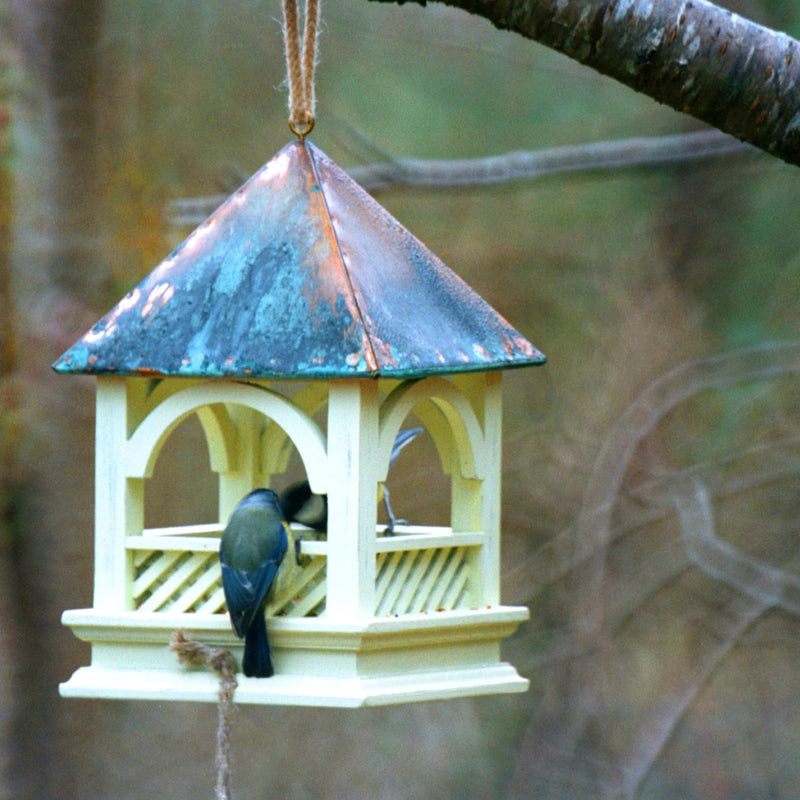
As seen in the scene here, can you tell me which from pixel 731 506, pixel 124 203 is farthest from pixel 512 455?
pixel 124 203

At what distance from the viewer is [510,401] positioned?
213 inches

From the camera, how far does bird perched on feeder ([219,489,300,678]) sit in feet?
6.73

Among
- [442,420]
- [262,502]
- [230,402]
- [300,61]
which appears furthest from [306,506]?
[300,61]

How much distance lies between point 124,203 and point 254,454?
1726 millimetres

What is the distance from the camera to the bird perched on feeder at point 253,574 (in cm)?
205

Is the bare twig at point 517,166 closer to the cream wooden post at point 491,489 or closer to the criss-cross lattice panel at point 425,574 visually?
the cream wooden post at point 491,489

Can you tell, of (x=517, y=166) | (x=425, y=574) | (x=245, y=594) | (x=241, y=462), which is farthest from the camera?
(x=517, y=166)

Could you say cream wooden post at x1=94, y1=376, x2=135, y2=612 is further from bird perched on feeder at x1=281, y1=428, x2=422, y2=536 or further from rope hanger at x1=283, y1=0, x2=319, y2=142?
rope hanger at x1=283, y1=0, x2=319, y2=142

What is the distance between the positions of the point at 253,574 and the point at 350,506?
18 centimetres

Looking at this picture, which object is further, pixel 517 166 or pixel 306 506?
pixel 517 166

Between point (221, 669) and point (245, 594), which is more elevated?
point (245, 594)

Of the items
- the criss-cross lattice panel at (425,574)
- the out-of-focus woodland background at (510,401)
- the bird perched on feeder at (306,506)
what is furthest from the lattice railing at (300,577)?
the out-of-focus woodland background at (510,401)

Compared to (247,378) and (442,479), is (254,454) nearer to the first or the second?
(247,378)

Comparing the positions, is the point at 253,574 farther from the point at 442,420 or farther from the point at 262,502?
the point at 442,420
